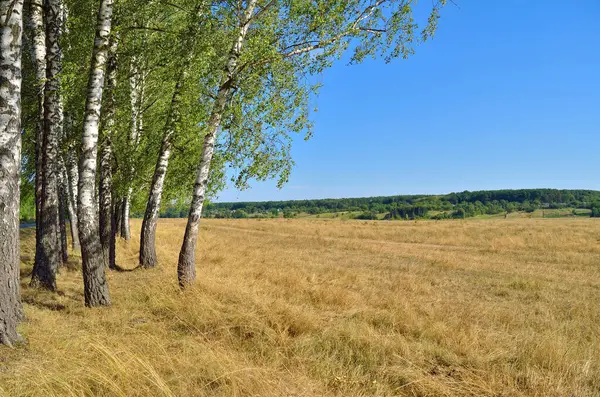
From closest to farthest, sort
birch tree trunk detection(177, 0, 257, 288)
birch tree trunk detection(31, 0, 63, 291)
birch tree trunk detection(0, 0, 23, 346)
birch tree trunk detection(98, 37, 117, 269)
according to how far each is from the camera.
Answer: birch tree trunk detection(0, 0, 23, 346) < birch tree trunk detection(31, 0, 63, 291) < birch tree trunk detection(177, 0, 257, 288) < birch tree trunk detection(98, 37, 117, 269)

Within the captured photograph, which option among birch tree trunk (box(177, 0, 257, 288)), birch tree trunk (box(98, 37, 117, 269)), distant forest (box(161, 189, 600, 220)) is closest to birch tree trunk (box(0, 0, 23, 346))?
birch tree trunk (box(177, 0, 257, 288))

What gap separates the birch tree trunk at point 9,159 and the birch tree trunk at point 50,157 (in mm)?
2890

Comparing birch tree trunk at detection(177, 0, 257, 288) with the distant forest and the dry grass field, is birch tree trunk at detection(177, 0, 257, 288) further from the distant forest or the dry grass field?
the distant forest

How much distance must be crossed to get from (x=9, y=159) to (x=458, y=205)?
142117 millimetres

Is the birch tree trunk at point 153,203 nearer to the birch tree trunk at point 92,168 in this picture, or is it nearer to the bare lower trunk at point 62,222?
the bare lower trunk at point 62,222

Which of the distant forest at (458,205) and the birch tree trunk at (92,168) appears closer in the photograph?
the birch tree trunk at (92,168)

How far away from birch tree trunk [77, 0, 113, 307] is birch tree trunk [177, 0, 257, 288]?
197cm

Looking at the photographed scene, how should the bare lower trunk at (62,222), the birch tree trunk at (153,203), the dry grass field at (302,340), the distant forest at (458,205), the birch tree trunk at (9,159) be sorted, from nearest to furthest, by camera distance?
the dry grass field at (302,340), the birch tree trunk at (9,159), the birch tree trunk at (153,203), the bare lower trunk at (62,222), the distant forest at (458,205)

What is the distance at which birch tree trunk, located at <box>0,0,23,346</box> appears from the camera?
225 inches

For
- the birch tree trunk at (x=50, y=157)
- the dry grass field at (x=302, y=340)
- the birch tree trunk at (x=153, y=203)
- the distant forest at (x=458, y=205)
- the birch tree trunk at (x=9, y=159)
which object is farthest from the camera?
the distant forest at (x=458, y=205)

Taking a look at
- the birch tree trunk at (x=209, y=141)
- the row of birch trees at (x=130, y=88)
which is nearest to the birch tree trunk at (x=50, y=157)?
the row of birch trees at (x=130, y=88)

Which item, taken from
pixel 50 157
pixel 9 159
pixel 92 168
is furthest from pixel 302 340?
pixel 50 157

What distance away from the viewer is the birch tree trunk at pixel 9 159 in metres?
5.71

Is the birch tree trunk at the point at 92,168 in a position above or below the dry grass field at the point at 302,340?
above
